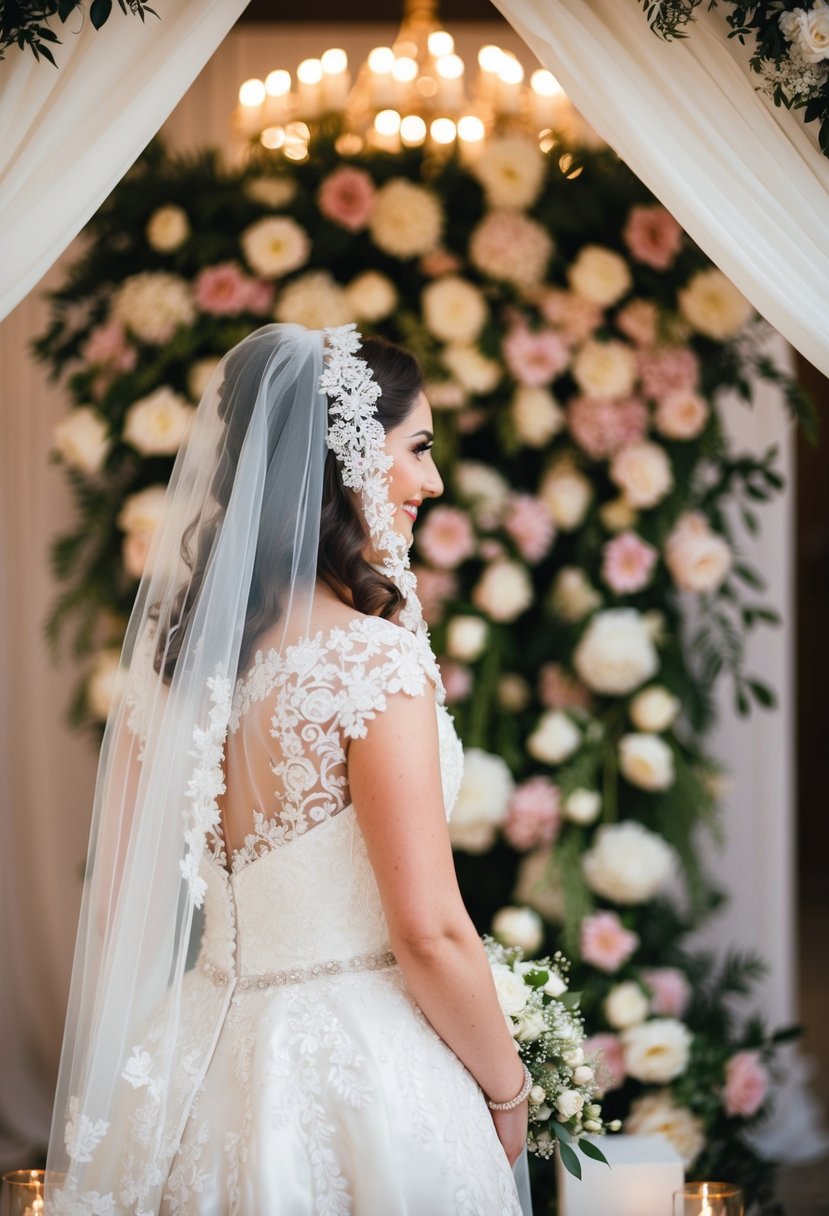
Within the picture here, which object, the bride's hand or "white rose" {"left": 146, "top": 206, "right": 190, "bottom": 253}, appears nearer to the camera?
the bride's hand

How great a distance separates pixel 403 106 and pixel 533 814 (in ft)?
6.31

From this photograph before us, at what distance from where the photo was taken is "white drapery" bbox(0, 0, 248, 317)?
206 cm

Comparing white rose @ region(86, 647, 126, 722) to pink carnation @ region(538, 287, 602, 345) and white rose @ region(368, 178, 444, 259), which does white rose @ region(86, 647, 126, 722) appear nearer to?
white rose @ region(368, 178, 444, 259)

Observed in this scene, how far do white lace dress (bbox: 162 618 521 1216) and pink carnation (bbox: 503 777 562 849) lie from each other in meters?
1.19

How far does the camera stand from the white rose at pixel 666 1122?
10.7ft

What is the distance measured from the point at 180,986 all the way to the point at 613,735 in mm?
1612

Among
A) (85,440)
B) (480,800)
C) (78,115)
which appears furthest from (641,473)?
(78,115)

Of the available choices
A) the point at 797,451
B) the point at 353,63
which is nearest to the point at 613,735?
the point at 353,63

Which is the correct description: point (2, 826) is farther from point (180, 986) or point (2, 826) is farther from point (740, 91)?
point (740, 91)

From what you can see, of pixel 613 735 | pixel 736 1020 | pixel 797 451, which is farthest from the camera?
pixel 797 451

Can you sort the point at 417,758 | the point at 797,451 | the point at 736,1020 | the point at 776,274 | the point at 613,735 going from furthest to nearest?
the point at 797,451 → the point at 736,1020 → the point at 613,735 → the point at 776,274 → the point at 417,758

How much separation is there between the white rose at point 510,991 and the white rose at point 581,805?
3.12 ft

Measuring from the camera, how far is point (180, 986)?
200cm

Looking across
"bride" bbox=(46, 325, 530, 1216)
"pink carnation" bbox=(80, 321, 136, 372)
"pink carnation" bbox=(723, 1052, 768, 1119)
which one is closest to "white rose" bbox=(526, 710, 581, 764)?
Result: "pink carnation" bbox=(723, 1052, 768, 1119)
